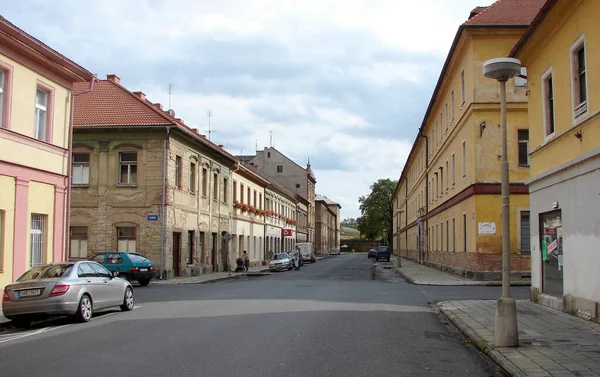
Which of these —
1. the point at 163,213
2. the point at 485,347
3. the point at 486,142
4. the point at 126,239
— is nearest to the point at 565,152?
the point at 485,347

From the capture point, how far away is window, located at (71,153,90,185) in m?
31.6

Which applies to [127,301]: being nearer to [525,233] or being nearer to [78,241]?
[78,241]

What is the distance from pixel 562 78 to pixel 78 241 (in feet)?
83.0

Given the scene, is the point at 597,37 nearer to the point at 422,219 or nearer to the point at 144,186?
the point at 144,186

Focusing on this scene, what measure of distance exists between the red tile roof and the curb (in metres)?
17.2

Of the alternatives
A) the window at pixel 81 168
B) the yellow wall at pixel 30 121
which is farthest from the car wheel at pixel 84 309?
the window at pixel 81 168

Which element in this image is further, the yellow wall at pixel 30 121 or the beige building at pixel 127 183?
the beige building at pixel 127 183

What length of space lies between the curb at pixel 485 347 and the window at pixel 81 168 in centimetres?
2316

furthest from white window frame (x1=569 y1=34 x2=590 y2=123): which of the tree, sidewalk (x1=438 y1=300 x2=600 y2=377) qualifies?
the tree

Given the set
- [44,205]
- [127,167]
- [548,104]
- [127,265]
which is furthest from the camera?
[127,167]

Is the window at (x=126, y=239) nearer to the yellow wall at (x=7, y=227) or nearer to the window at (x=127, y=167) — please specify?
the window at (x=127, y=167)

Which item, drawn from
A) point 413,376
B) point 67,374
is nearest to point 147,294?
point 67,374

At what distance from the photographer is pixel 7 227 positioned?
56.5ft

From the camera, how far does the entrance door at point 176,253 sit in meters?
32.8
